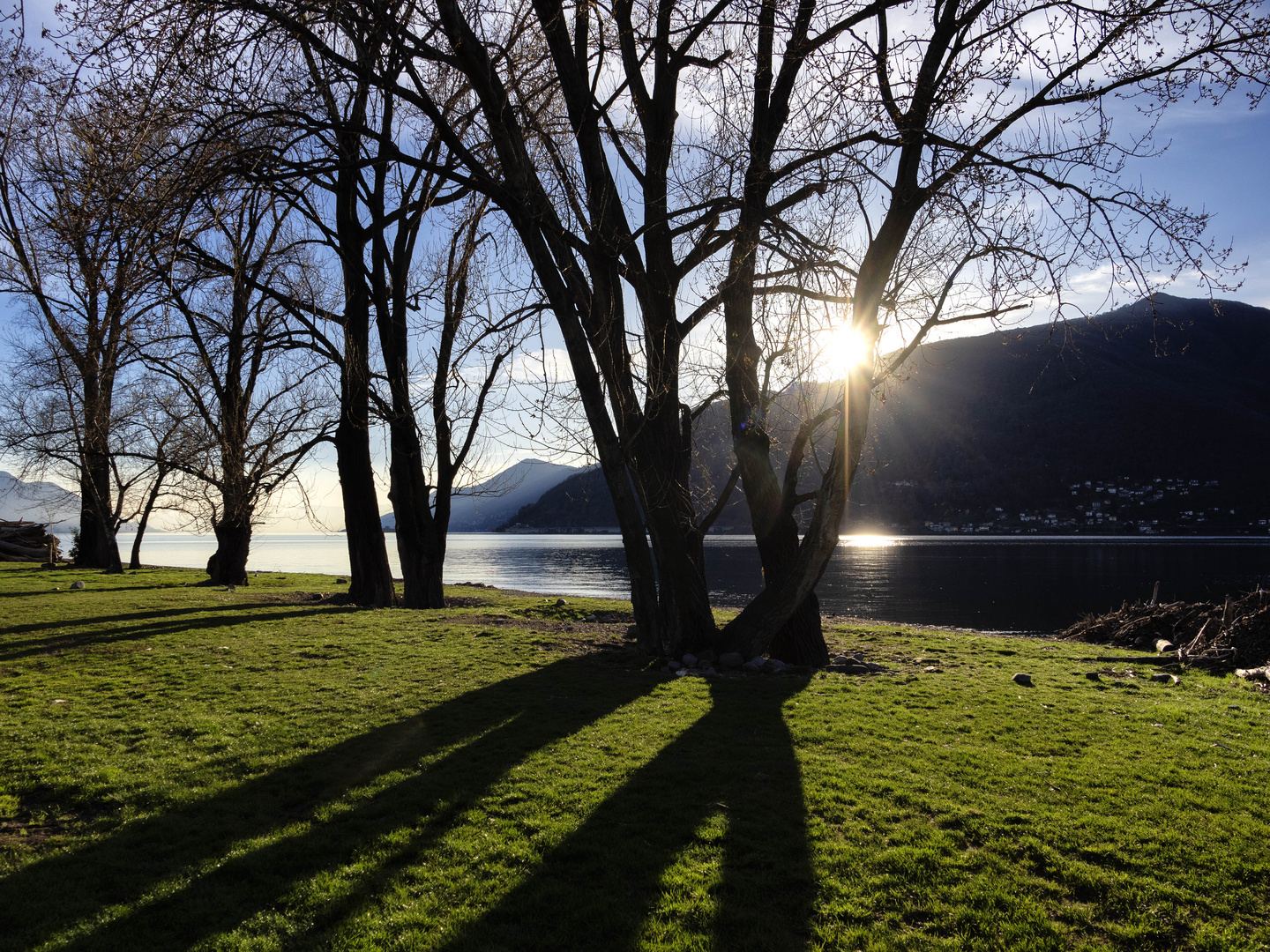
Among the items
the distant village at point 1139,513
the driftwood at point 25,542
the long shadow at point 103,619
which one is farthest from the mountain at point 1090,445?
the long shadow at point 103,619

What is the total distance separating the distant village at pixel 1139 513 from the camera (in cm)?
10012

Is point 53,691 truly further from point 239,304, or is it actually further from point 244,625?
point 239,304

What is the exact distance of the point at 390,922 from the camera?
11.7 ft

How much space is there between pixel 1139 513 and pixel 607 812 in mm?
128907

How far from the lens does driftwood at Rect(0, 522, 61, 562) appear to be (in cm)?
3203

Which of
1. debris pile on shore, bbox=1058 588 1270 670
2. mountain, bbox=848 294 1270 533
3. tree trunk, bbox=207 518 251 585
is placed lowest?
debris pile on shore, bbox=1058 588 1270 670

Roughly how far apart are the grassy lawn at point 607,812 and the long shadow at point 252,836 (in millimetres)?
20

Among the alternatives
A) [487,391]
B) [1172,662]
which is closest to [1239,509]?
[1172,662]

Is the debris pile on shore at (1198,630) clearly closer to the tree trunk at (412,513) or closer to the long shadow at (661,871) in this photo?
the long shadow at (661,871)

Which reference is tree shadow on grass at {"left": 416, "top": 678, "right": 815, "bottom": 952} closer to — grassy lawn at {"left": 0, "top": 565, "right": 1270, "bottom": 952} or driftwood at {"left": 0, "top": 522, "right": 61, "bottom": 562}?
grassy lawn at {"left": 0, "top": 565, "right": 1270, "bottom": 952}

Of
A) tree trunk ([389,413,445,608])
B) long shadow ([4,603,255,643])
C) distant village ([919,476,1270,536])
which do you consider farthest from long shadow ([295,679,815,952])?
distant village ([919,476,1270,536])

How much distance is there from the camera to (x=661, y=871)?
13.6ft

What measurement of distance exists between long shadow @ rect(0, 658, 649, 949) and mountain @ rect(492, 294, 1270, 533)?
318 ft

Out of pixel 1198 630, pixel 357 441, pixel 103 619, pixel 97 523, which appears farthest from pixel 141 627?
pixel 1198 630
